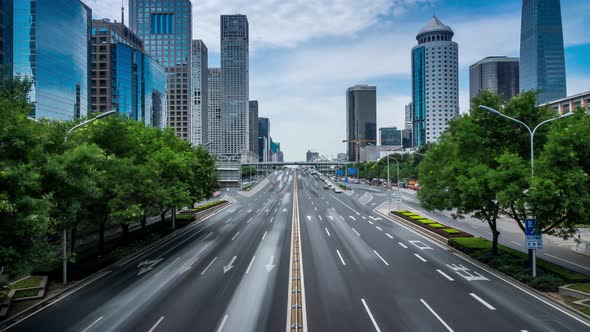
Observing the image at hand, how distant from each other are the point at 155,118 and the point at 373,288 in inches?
5786

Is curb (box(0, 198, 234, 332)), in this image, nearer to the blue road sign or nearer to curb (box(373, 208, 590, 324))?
curb (box(373, 208, 590, 324))

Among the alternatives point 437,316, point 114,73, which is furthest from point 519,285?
point 114,73

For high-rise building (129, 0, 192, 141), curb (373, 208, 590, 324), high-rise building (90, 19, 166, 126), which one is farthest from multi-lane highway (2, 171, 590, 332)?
high-rise building (129, 0, 192, 141)

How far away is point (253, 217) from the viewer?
4972 cm

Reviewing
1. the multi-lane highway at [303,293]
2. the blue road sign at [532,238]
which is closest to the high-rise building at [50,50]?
the multi-lane highway at [303,293]

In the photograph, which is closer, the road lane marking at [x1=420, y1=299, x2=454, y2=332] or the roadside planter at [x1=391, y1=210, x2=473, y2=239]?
the road lane marking at [x1=420, y1=299, x2=454, y2=332]

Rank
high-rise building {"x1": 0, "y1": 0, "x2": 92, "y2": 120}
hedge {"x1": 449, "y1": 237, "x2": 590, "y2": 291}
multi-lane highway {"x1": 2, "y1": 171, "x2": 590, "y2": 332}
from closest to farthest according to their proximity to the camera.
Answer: multi-lane highway {"x1": 2, "y1": 171, "x2": 590, "y2": 332}, hedge {"x1": 449, "y1": 237, "x2": 590, "y2": 291}, high-rise building {"x1": 0, "y1": 0, "x2": 92, "y2": 120}

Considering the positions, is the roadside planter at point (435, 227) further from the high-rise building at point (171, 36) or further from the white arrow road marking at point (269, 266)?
the high-rise building at point (171, 36)

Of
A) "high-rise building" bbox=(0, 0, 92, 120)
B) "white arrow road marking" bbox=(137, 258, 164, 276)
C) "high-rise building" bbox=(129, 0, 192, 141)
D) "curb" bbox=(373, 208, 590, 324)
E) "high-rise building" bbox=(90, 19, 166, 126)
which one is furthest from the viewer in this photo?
"high-rise building" bbox=(129, 0, 192, 141)

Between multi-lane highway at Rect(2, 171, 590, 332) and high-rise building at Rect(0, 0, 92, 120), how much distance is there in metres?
68.4

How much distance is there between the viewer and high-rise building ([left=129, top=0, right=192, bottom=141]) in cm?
19438

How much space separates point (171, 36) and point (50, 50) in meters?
121

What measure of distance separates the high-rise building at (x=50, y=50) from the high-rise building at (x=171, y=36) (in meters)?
94.8

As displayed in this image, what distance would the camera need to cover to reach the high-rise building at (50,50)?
77062 mm
